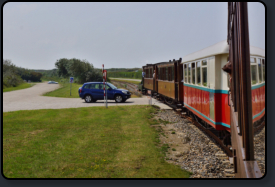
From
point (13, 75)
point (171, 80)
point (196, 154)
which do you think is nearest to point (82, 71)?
point (13, 75)

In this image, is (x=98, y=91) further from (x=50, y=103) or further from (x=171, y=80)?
(x=171, y=80)

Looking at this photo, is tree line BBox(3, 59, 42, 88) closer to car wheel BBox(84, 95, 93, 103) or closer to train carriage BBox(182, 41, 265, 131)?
car wheel BBox(84, 95, 93, 103)

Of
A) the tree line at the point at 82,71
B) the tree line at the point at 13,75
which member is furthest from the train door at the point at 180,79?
the tree line at the point at 82,71

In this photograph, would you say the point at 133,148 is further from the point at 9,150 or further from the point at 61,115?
the point at 61,115

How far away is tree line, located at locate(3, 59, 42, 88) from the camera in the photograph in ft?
143

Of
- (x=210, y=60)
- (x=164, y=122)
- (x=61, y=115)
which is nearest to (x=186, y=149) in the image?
(x=210, y=60)

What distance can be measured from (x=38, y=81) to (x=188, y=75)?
5735 cm

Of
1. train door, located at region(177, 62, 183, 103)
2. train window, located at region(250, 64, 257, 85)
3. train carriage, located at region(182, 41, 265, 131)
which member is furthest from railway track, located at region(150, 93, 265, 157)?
train door, located at region(177, 62, 183, 103)

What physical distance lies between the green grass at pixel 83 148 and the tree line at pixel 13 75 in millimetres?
31365

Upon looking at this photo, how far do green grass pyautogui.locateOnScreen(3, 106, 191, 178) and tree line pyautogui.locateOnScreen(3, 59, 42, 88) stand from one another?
31.4m

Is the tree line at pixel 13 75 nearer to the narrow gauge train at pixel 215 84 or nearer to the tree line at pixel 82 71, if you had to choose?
the tree line at pixel 82 71

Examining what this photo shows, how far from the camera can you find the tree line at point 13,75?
4362 cm

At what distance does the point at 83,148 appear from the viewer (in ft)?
27.7

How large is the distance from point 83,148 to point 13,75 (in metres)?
41.4
